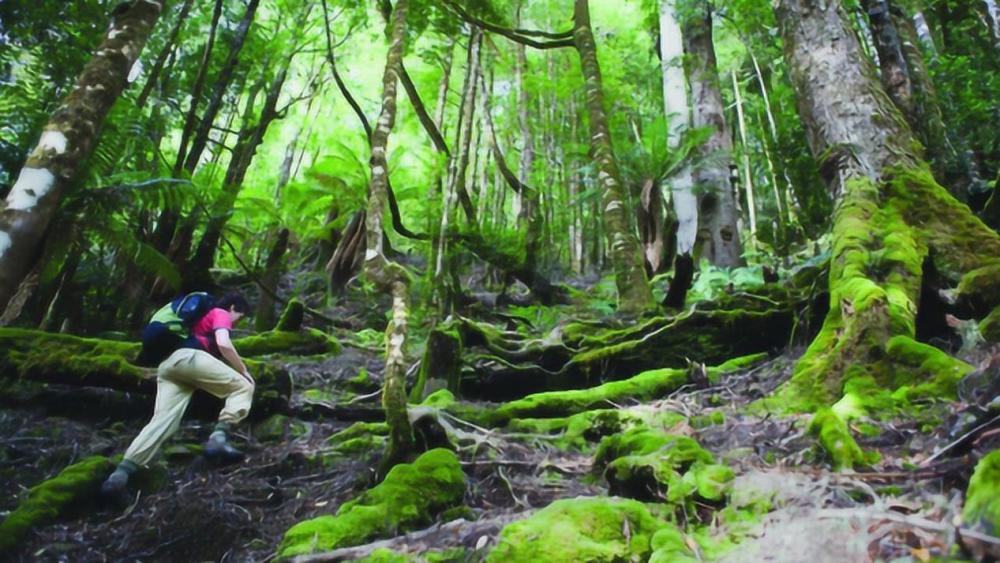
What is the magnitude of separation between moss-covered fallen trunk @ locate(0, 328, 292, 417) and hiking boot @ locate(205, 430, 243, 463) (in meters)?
0.89

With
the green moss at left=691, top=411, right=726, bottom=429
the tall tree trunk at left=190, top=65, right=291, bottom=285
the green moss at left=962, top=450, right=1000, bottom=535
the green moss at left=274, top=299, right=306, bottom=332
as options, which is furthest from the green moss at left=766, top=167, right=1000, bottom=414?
the tall tree trunk at left=190, top=65, right=291, bottom=285

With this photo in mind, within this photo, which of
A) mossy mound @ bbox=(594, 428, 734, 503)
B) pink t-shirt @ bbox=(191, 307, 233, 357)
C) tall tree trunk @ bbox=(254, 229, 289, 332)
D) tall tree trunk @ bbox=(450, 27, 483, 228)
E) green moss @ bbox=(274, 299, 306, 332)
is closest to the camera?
mossy mound @ bbox=(594, 428, 734, 503)

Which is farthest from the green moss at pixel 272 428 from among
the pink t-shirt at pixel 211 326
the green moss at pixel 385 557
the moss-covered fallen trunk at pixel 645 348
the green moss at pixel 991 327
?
the green moss at pixel 991 327

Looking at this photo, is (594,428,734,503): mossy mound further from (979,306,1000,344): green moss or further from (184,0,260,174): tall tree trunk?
(184,0,260,174): tall tree trunk

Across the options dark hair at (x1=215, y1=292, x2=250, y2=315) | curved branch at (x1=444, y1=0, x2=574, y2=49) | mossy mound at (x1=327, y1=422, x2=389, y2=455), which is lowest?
mossy mound at (x1=327, y1=422, x2=389, y2=455)

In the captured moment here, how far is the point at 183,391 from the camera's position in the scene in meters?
4.30

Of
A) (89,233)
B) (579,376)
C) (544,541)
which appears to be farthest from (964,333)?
(89,233)

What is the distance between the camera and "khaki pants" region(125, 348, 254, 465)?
388 cm

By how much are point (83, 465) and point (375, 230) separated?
7.51 ft

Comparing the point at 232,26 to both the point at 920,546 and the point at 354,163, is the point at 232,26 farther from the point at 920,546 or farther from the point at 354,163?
the point at 920,546

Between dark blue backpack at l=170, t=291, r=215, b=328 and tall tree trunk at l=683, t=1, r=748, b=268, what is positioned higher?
tall tree trunk at l=683, t=1, r=748, b=268

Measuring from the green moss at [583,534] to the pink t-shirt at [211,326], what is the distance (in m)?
3.22

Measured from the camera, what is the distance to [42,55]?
6.62 meters

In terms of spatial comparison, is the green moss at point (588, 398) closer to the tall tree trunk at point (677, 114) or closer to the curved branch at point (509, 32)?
Result: the tall tree trunk at point (677, 114)
